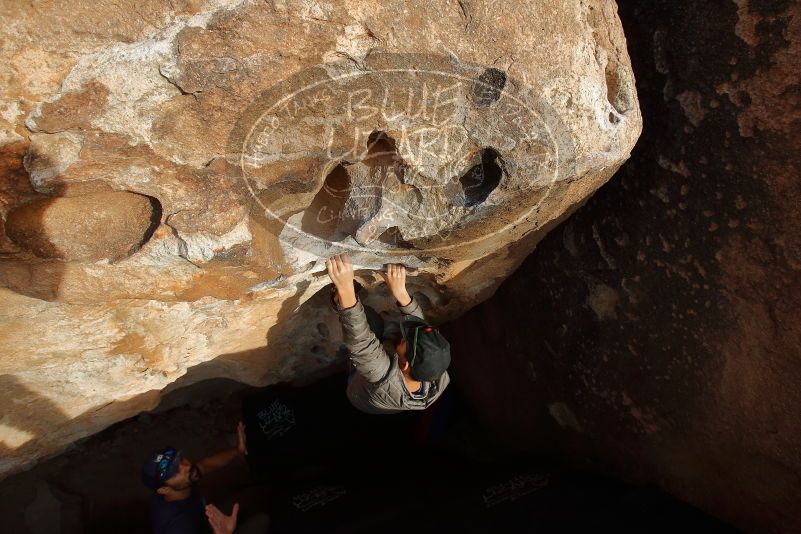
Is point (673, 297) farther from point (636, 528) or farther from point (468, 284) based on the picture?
point (636, 528)

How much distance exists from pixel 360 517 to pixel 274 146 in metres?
1.32

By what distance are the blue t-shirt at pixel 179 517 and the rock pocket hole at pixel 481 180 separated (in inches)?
60.0

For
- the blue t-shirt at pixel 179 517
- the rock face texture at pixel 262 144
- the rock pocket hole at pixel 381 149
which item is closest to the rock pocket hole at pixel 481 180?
→ the rock face texture at pixel 262 144

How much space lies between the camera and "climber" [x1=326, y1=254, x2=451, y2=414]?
4.21ft

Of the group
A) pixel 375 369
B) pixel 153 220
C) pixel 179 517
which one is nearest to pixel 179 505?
pixel 179 517

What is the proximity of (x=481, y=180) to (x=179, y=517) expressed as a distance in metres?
1.59

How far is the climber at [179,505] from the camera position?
1.76 meters

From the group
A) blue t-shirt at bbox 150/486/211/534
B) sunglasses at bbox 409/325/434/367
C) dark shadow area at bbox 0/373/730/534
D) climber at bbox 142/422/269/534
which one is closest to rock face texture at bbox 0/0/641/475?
sunglasses at bbox 409/325/434/367

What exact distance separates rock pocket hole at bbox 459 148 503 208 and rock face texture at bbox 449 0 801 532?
470 millimetres

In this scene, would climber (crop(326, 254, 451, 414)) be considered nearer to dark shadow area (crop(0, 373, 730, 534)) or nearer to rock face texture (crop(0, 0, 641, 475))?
rock face texture (crop(0, 0, 641, 475))

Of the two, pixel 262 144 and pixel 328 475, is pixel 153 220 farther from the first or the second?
pixel 328 475

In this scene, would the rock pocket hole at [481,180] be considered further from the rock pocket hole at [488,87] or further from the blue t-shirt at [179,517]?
the blue t-shirt at [179,517]

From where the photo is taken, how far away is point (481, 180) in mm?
1035

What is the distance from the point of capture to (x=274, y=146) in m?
0.94
